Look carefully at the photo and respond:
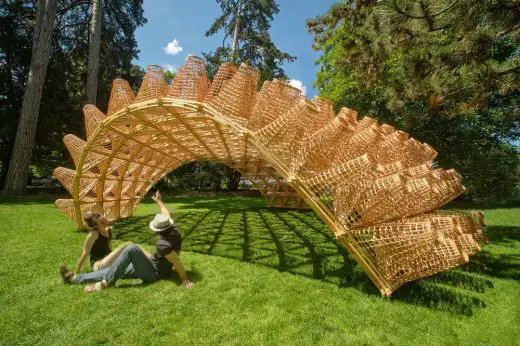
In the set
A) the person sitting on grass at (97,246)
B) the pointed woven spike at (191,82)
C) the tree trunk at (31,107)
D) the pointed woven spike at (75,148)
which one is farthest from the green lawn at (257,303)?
the tree trunk at (31,107)

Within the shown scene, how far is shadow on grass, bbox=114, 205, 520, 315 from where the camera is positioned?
4.83 meters

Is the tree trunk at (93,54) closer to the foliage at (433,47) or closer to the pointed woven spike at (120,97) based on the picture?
the pointed woven spike at (120,97)

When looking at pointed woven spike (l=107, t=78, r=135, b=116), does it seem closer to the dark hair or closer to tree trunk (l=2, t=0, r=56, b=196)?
the dark hair

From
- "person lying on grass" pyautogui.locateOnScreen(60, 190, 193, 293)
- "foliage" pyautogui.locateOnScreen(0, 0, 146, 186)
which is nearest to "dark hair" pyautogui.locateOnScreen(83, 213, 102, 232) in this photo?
"person lying on grass" pyautogui.locateOnScreen(60, 190, 193, 293)

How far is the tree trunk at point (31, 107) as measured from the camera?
1538 cm

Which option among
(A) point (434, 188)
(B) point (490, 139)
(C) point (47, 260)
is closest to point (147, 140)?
(C) point (47, 260)

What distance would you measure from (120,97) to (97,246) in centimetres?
322

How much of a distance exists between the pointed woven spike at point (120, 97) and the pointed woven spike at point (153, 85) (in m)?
0.78

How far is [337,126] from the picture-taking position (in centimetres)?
512

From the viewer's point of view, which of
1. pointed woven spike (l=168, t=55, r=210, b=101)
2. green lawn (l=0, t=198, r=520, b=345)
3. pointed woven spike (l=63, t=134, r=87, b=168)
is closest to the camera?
green lawn (l=0, t=198, r=520, b=345)

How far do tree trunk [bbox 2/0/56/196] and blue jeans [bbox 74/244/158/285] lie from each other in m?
14.3

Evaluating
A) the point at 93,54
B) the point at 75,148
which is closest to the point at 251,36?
the point at 93,54

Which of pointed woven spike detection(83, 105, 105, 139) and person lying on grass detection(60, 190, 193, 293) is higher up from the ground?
pointed woven spike detection(83, 105, 105, 139)

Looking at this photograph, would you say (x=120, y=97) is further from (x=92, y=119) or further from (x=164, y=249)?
(x=164, y=249)
